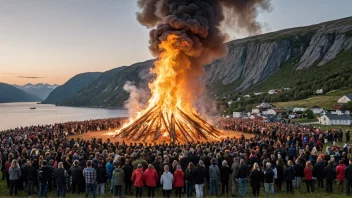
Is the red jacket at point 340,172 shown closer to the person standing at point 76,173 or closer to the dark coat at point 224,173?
the dark coat at point 224,173

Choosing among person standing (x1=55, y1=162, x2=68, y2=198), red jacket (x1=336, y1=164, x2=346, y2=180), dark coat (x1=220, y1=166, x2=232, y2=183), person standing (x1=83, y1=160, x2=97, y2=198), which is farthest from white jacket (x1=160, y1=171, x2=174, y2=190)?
red jacket (x1=336, y1=164, x2=346, y2=180)

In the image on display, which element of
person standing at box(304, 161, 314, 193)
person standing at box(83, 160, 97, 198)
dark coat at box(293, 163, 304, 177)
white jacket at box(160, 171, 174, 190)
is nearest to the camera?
white jacket at box(160, 171, 174, 190)

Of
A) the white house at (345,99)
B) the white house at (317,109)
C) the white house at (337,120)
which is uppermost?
the white house at (345,99)

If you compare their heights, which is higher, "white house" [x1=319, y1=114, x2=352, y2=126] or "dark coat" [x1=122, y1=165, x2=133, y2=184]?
"white house" [x1=319, y1=114, x2=352, y2=126]

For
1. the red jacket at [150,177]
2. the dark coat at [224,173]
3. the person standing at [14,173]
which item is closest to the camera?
the red jacket at [150,177]

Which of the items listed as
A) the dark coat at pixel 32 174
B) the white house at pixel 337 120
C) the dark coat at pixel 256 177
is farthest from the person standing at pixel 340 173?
the white house at pixel 337 120

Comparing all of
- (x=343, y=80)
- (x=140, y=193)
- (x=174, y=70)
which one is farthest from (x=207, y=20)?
(x=343, y=80)

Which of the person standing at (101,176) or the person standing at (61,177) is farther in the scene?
the person standing at (101,176)

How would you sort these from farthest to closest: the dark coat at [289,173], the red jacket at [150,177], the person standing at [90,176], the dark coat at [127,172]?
1. the dark coat at [289,173]
2. the dark coat at [127,172]
3. the person standing at [90,176]
4. the red jacket at [150,177]

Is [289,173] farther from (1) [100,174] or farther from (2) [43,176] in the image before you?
(2) [43,176]

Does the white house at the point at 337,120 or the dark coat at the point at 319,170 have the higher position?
the white house at the point at 337,120

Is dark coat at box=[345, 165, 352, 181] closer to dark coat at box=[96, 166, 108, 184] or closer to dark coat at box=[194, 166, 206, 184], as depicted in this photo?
dark coat at box=[194, 166, 206, 184]

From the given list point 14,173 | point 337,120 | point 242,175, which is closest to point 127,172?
point 14,173

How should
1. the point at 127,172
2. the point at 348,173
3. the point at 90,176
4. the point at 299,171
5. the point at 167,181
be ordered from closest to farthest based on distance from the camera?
the point at 167,181, the point at 90,176, the point at 127,172, the point at 348,173, the point at 299,171
